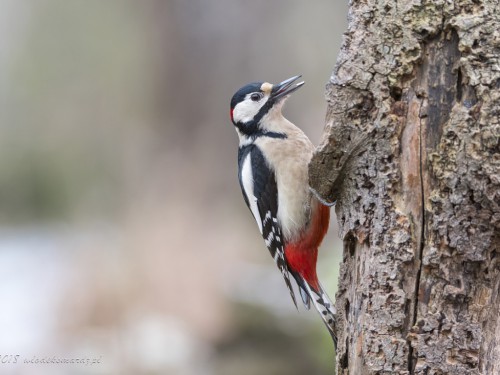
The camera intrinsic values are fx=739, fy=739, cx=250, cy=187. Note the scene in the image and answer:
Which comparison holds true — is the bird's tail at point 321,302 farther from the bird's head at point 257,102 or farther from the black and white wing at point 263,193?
the bird's head at point 257,102

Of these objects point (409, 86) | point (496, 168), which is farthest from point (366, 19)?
point (496, 168)

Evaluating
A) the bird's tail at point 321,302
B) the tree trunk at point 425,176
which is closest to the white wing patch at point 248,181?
the bird's tail at point 321,302

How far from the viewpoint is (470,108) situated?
2.48 meters

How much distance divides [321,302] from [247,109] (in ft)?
3.93

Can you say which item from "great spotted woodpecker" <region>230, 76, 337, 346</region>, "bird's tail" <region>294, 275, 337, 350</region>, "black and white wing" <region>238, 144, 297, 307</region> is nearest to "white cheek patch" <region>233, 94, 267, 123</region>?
"great spotted woodpecker" <region>230, 76, 337, 346</region>

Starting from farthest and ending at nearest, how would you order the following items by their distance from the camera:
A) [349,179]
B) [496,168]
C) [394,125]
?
1. [349,179]
2. [394,125]
3. [496,168]

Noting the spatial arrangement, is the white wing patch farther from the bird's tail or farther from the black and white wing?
the bird's tail

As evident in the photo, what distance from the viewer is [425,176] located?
259 cm

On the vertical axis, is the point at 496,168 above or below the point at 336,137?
below

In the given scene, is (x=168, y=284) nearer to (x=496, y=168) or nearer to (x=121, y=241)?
(x=121, y=241)

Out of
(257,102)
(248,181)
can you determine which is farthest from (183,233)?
(257,102)

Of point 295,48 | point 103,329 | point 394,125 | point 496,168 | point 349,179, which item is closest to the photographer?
point 496,168

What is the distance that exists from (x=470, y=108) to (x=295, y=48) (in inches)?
204

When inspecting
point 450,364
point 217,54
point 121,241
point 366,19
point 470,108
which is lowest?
point 450,364
